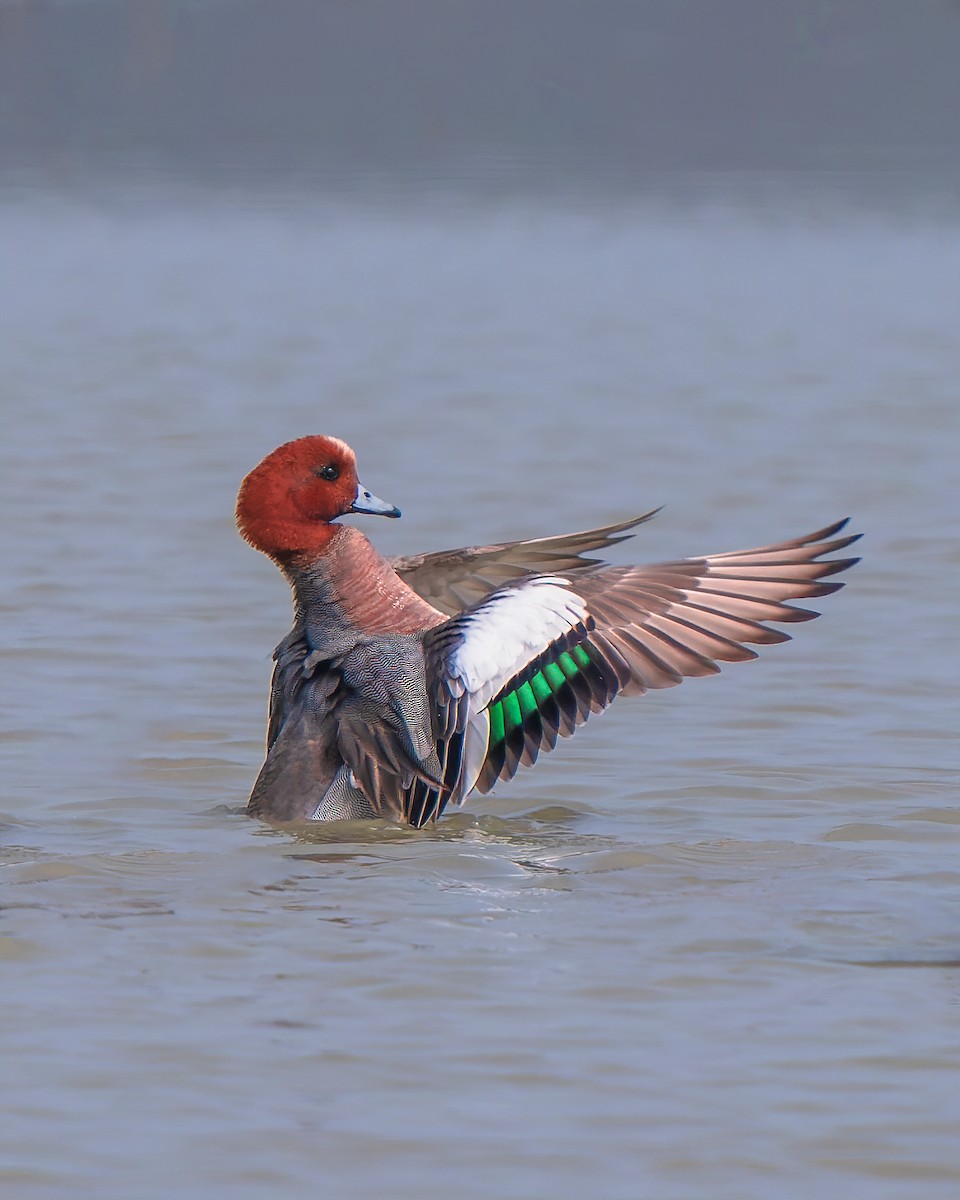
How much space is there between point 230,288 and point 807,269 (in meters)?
5.31

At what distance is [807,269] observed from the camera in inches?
879

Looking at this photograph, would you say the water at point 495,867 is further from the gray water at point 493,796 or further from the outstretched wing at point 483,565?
the outstretched wing at point 483,565

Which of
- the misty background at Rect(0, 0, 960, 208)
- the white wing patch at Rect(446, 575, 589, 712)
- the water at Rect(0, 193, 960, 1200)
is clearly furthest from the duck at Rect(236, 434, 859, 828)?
the misty background at Rect(0, 0, 960, 208)

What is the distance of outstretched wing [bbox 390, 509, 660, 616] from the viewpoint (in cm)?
620

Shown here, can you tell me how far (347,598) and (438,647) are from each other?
1.04 feet

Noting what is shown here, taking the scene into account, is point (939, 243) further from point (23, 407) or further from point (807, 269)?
point (23, 407)

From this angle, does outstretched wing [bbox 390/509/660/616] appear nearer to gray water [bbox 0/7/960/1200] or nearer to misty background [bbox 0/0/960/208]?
gray water [bbox 0/7/960/1200]

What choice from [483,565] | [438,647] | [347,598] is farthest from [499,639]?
[483,565]

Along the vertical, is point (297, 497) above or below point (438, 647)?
above

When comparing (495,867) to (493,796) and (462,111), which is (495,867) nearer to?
(493,796)

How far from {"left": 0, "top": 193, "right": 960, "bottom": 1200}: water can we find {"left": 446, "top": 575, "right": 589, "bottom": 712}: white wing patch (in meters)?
0.38

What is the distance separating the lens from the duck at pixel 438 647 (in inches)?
217

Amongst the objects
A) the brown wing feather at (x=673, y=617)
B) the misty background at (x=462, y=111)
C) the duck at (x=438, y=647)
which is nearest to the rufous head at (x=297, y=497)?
the duck at (x=438, y=647)

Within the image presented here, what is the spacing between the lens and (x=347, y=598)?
573cm
